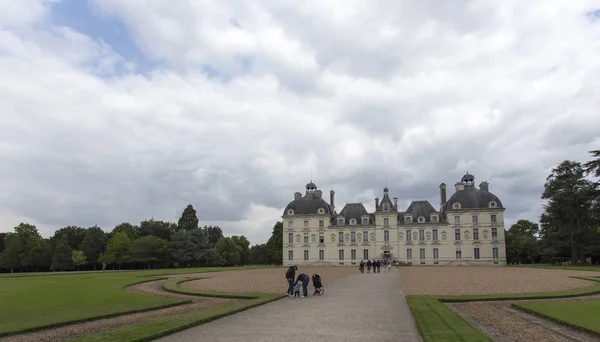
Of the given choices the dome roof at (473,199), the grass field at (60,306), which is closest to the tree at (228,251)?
the dome roof at (473,199)

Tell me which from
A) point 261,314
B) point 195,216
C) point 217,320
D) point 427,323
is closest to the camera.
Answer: point 427,323

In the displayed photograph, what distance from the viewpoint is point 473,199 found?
71500 millimetres

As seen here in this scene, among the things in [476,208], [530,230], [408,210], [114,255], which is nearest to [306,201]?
[408,210]

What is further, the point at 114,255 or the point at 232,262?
the point at 232,262

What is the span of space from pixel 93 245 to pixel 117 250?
6568mm

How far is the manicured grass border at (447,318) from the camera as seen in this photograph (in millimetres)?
10125

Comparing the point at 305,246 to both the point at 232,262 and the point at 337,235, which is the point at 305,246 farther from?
the point at 232,262

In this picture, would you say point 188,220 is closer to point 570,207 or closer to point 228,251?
point 228,251

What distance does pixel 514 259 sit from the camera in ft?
261

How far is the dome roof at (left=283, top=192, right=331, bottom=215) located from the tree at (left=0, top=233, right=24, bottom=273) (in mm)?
45650

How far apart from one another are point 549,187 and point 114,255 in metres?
66.6

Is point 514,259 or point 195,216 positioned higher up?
point 195,216

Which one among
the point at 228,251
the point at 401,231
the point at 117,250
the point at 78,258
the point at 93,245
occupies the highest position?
the point at 401,231

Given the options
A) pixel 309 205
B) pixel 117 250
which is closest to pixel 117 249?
pixel 117 250
